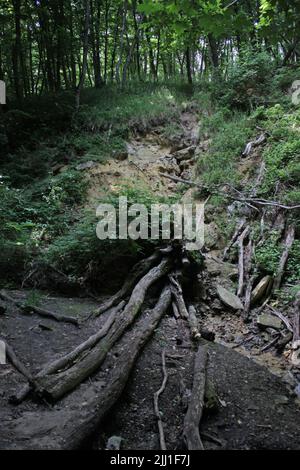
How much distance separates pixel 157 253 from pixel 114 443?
13.0ft

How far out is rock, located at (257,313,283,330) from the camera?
5.24 meters

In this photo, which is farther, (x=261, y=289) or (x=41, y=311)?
(x=261, y=289)

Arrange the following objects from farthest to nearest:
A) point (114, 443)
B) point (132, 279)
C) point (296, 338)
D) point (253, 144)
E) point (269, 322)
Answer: point (253, 144), point (132, 279), point (269, 322), point (296, 338), point (114, 443)

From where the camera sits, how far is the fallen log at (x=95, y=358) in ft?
11.1

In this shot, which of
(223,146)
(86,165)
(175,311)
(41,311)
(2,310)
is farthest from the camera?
(223,146)

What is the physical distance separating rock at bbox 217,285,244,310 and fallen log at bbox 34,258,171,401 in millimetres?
1136

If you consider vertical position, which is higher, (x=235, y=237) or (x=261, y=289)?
(x=235, y=237)

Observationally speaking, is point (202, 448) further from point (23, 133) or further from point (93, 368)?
point (23, 133)

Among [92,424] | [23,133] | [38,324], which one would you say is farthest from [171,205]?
[23,133]

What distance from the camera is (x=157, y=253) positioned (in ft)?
21.7

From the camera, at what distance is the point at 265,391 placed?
13.0ft

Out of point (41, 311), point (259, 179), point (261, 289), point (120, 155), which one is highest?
point (120, 155)

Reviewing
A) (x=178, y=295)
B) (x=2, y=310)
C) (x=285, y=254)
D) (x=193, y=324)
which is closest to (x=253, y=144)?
(x=285, y=254)

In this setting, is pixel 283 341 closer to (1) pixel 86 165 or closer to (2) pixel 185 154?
(1) pixel 86 165
